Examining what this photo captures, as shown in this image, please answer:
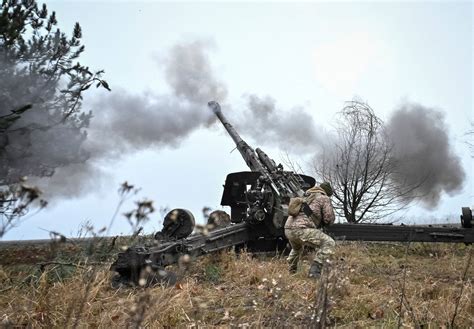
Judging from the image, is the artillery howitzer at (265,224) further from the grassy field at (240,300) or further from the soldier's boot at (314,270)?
the soldier's boot at (314,270)

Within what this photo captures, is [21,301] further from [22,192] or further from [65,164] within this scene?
[65,164]

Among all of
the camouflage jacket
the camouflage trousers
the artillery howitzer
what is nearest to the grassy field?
the camouflage trousers

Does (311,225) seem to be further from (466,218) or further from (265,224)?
(466,218)

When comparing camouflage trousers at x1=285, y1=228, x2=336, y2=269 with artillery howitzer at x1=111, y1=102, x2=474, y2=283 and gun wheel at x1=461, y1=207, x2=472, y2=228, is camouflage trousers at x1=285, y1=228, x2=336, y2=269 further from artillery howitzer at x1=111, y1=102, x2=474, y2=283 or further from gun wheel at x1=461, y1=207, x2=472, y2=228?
gun wheel at x1=461, y1=207, x2=472, y2=228

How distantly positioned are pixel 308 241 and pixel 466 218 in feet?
15.1

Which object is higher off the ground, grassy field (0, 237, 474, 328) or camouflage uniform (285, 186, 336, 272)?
camouflage uniform (285, 186, 336, 272)

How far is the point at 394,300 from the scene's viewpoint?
490 cm

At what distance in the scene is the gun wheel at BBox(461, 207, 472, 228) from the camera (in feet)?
33.8

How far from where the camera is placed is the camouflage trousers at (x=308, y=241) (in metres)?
7.57

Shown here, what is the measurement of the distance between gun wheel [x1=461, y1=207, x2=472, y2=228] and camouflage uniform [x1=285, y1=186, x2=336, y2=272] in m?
4.14

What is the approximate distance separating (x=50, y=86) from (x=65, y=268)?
524cm

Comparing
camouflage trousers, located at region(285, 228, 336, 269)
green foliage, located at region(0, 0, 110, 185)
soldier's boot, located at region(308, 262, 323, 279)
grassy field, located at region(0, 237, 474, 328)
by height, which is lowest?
grassy field, located at region(0, 237, 474, 328)

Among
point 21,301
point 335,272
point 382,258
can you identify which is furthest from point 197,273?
point 335,272

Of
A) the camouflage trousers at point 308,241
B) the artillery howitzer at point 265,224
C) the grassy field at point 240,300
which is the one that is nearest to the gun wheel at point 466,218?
the artillery howitzer at point 265,224
